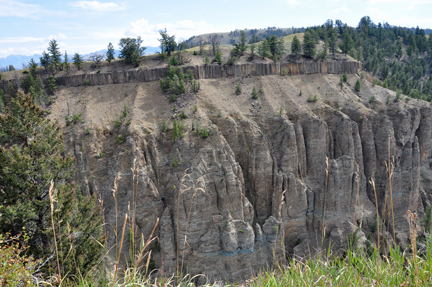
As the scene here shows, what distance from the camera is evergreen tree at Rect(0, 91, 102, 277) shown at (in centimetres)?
1310

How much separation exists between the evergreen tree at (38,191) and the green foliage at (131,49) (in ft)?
115

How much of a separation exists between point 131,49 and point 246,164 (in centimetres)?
3091

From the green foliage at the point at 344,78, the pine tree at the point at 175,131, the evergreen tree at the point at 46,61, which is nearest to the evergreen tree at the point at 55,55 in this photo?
the evergreen tree at the point at 46,61

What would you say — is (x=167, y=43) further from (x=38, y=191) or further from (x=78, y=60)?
(x=38, y=191)

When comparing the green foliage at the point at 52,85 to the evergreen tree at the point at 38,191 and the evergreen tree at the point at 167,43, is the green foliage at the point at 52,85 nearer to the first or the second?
the evergreen tree at the point at 167,43

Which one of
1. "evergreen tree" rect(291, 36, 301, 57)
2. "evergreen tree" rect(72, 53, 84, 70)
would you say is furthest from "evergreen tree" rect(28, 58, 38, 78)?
"evergreen tree" rect(291, 36, 301, 57)

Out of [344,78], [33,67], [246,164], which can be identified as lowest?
[246,164]

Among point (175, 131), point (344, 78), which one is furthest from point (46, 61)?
point (344, 78)

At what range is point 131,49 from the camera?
47781mm

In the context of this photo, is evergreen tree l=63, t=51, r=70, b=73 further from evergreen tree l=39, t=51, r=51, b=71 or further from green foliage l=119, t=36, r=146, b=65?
green foliage l=119, t=36, r=146, b=65

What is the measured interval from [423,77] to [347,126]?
74.1 metres

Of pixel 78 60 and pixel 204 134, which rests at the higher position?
pixel 78 60

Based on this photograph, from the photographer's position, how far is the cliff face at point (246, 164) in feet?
99.3

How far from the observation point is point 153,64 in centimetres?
4794
